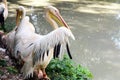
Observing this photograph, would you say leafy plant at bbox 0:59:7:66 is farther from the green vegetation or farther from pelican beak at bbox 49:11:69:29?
pelican beak at bbox 49:11:69:29

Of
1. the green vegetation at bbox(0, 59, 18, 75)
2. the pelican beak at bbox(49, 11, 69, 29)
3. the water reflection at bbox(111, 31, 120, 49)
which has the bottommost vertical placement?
the water reflection at bbox(111, 31, 120, 49)

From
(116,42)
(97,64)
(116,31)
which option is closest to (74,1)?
(116,31)

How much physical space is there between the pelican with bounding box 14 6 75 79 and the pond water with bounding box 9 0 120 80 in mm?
2013

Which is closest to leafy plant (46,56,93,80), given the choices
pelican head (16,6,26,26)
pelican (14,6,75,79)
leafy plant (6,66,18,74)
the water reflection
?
pelican (14,6,75,79)

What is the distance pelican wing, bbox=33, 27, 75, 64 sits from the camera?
11.5 feet

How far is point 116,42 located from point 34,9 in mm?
4503

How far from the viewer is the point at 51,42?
3.59m

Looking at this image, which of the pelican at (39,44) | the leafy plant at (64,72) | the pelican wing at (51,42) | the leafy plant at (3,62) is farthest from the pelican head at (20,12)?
the pelican wing at (51,42)

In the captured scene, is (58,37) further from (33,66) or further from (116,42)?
(116,42)

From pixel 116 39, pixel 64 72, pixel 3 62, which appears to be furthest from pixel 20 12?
pixel 116 39

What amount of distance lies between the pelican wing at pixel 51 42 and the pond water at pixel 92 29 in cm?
245

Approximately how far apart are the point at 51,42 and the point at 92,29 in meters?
5.82

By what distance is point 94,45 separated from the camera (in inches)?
303

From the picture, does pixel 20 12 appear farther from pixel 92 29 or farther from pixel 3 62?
pixel 92 29
